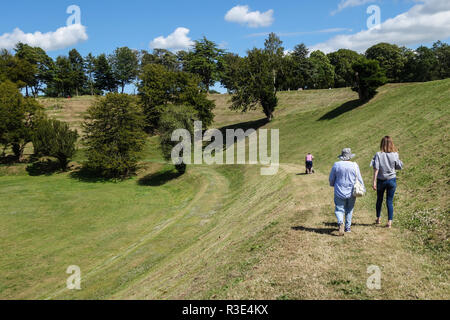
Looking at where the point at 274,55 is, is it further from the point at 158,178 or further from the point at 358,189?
the point at 358,189

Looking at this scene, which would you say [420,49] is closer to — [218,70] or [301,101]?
[301,101]

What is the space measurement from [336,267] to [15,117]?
216 ft

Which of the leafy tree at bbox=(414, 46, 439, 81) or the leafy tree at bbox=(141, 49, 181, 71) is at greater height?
the leafy tree at bbox=(141, 49, 181, 71)

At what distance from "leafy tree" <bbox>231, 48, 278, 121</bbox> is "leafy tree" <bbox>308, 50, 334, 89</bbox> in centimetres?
4194

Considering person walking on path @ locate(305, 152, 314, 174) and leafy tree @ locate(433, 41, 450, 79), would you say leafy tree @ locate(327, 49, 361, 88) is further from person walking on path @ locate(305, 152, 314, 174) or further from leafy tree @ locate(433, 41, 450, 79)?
person walking on path @ locate(305, 152, 314, 174)

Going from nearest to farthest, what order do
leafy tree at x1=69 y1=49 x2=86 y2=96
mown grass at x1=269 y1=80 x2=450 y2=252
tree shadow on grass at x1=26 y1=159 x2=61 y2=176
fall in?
mown grass at x1=269 y1=80 x2=450 y2=252 < tree shadow on grass at x1=26 y1=159 x2=61 y2=176 < leafy tree at x1=69 y1=49 x2=86 y2=96

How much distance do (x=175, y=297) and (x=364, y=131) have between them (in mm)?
34258

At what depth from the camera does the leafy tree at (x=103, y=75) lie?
12656cm

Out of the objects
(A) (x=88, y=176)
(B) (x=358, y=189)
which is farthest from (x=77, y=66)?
(B) (x=358, y=189)

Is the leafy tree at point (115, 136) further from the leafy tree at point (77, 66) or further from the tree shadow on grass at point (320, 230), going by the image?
the leafy tree at point (77, 66)

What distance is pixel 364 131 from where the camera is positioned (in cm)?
3662

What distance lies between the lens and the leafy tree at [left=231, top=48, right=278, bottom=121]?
61.3 metres

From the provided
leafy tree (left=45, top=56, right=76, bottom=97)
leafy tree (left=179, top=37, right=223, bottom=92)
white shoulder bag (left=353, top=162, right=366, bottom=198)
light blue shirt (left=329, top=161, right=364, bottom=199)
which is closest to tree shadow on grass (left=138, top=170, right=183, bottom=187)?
light blue shirt (left=329, top=161, right=364, bottom=199)
